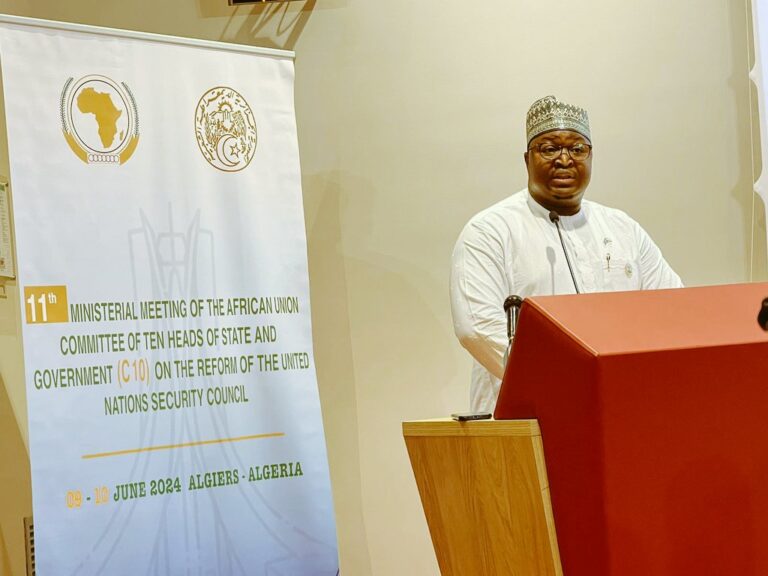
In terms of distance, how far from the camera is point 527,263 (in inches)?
123

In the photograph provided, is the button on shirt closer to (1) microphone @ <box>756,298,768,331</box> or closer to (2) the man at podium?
(2) the man at podium

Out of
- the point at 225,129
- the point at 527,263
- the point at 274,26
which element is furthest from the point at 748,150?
the point at 225,129

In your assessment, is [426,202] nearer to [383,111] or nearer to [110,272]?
[383,111]

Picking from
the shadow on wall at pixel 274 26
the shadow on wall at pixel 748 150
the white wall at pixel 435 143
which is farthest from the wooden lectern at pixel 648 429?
the shadow on wall at pixel 274 26

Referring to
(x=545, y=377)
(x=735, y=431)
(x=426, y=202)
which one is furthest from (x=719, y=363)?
(x=426, y=202)

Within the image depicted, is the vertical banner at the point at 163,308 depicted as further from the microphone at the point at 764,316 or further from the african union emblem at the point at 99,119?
the microphone at the point at 764,316

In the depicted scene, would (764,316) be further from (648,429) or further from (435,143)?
(435,143)

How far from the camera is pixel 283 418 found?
303 cm

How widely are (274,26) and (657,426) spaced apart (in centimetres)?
303

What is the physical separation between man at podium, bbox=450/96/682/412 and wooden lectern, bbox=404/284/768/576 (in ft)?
4.72

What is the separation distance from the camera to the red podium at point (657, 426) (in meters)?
1.45

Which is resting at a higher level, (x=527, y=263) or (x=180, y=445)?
(x=527, y=263)

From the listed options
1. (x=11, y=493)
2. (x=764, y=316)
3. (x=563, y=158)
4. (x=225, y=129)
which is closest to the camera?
(x=764, y=316)

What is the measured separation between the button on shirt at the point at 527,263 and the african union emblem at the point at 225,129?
29.9 inches
